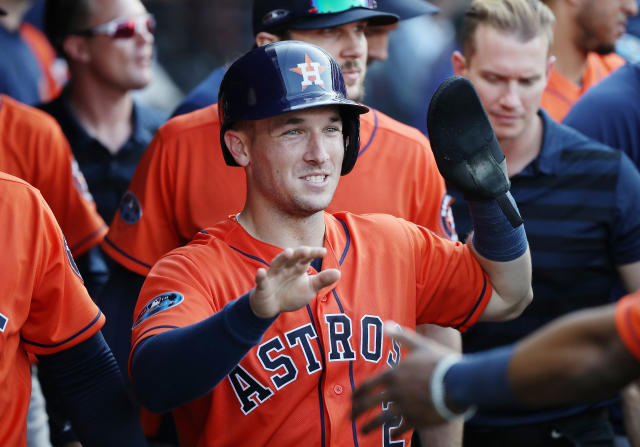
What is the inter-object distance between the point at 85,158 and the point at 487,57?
2276mm

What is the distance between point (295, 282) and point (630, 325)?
859mm

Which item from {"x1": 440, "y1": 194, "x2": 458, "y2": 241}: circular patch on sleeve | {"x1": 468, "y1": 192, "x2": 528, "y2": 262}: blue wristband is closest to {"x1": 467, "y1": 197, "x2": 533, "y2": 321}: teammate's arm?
{"x1": 468, "y1": 192, "x2": 528, "y2": 262}: blue wristband

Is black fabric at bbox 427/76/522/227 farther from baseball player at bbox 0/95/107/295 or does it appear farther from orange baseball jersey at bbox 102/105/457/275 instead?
baseball player at bbox 0/95/107/295

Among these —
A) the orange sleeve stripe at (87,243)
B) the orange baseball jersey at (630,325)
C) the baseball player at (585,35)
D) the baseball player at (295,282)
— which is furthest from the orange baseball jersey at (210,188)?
the baseball player at (585,35)

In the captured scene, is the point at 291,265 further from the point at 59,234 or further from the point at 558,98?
the point at 558,98

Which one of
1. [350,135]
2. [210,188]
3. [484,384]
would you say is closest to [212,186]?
[210,188]

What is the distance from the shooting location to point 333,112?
2.95 m

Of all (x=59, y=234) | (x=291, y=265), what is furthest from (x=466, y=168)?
(x=59, y=234)

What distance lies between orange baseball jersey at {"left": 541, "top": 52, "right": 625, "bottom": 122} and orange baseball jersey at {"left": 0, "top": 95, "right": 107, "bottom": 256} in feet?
8.38

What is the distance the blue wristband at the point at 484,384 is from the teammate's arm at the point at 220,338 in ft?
1.56

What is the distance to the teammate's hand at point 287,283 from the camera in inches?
93.4

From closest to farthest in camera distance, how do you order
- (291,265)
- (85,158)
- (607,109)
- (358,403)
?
(358,403) → (291,265) → (607,109) → (85,158)

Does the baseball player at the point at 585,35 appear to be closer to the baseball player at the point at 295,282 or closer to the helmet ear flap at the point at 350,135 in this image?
the helmet ear flap at the point at 350,135

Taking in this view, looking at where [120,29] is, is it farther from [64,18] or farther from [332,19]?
[332,19]
